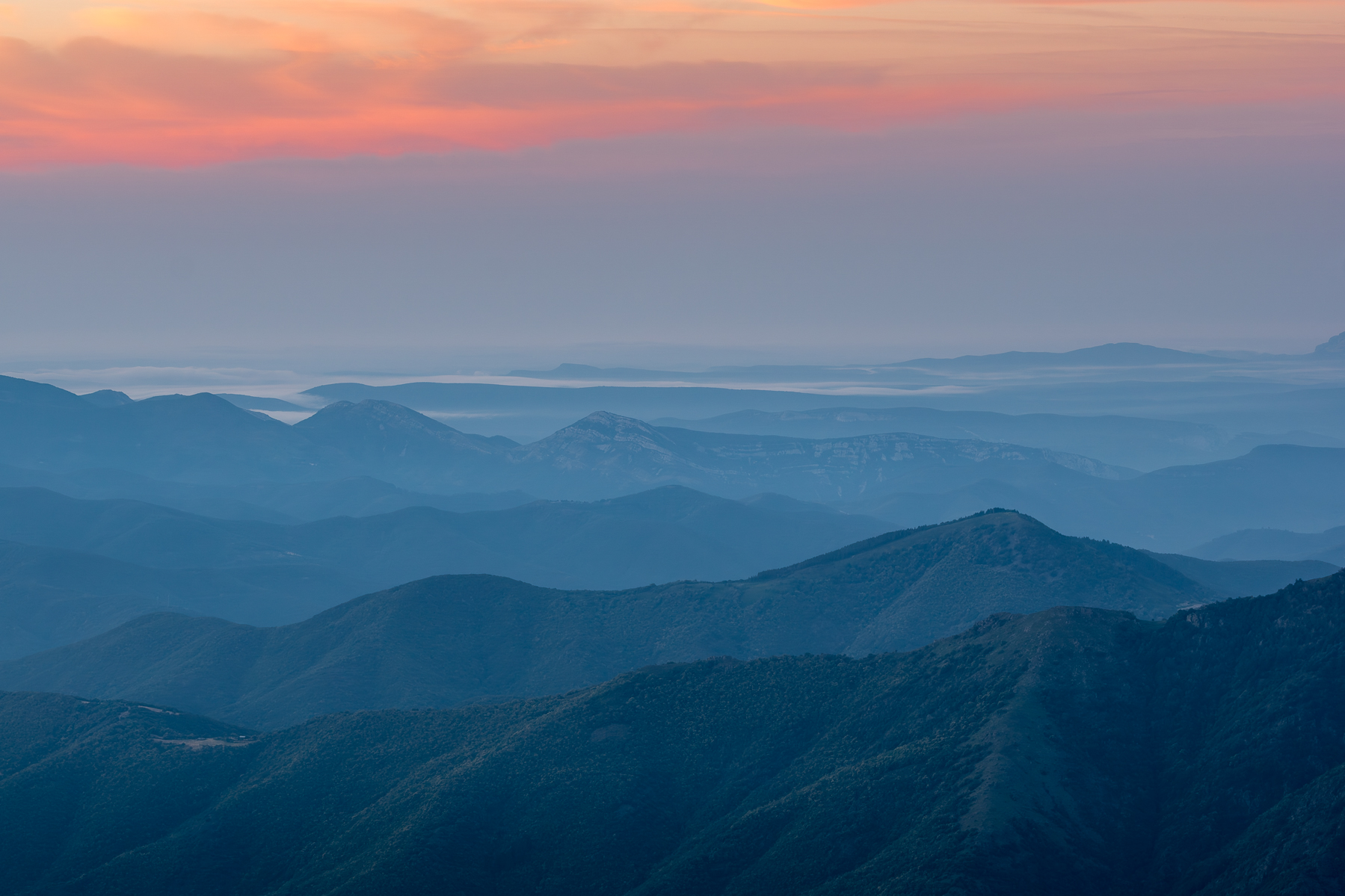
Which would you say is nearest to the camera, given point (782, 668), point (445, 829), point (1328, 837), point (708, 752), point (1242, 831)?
point (1328, 837)

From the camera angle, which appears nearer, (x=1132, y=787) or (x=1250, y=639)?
(x=1132, y=787)

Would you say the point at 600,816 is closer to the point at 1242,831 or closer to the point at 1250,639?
the point at 1242,831

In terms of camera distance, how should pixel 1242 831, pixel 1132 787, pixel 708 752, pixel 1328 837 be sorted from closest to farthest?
pixel 1328 837 < pixel 1242 831 < pixel 1132 787 < pixel 708 752

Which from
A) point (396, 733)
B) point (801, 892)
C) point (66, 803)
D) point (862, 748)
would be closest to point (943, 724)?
point (862, 748)

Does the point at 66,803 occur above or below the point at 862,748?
below

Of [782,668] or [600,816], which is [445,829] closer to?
[600,816]

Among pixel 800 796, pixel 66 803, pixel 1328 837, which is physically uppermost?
pixel 1328 837
